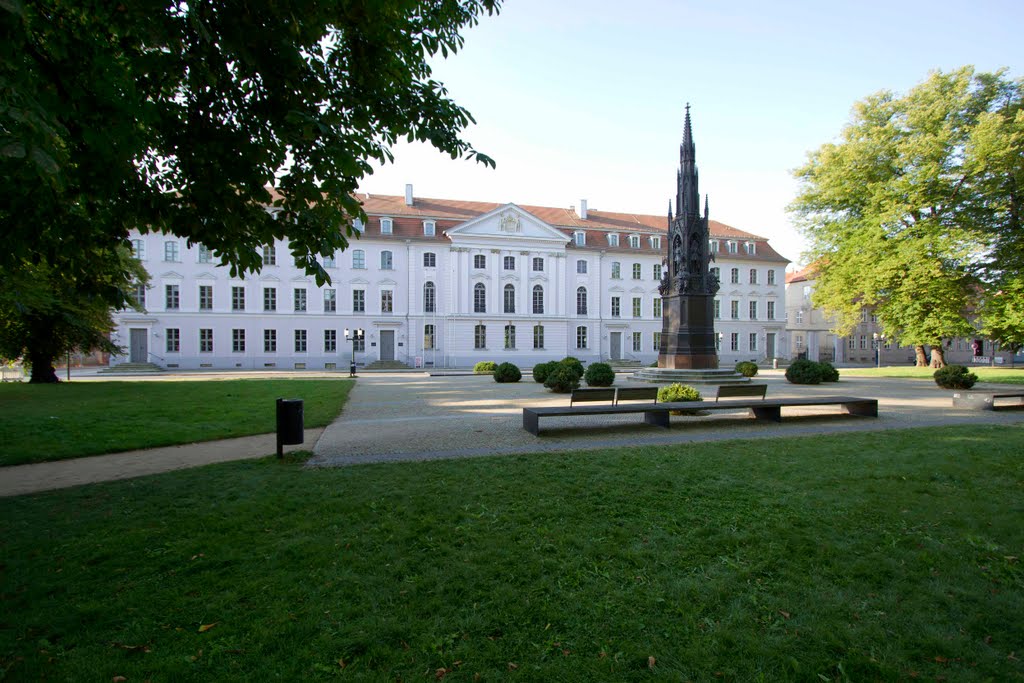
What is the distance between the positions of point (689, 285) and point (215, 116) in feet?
56.7

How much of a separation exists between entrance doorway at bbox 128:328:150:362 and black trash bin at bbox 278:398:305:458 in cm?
3997

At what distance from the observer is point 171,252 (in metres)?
40.2

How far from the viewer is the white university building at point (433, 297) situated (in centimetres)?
4056

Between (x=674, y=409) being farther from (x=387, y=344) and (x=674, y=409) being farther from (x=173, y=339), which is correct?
(x=173, y=339)

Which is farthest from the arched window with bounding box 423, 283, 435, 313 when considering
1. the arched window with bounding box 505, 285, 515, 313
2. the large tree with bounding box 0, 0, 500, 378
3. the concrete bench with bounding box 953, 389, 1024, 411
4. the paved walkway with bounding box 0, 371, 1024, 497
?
the large tree with bounding box 0, 0, 500, 378

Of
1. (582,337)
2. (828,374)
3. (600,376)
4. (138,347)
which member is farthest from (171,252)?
(828,374)

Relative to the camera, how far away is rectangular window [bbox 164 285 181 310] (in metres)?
40.2

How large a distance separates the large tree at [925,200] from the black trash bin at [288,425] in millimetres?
27718

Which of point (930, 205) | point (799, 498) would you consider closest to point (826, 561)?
point (799, 498)

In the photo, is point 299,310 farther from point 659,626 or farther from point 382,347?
point 659,626

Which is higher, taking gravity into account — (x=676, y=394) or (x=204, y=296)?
(x=204, y=296)

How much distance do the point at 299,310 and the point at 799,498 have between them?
42.3 meters

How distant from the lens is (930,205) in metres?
25.5

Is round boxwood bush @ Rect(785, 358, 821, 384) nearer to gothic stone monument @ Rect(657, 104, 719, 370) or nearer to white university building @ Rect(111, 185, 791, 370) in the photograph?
gothic stone monument @ Rect(657, 104, 719, 370)
